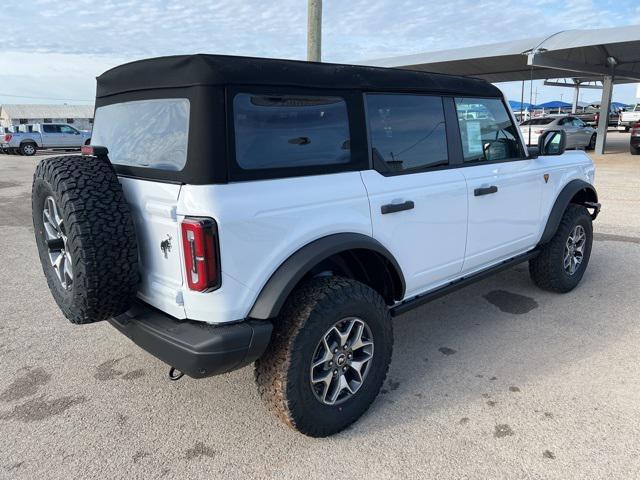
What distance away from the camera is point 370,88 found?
112 inches

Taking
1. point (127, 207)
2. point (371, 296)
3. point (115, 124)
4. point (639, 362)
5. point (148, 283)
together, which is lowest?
point (639, 362)

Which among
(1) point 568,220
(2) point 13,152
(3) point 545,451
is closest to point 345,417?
(3) point 545,451

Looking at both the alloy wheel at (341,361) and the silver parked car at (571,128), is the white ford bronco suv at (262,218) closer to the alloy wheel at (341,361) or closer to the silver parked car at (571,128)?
the alloy wheel at (341,361)

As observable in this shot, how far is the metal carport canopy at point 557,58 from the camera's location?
15.2 m

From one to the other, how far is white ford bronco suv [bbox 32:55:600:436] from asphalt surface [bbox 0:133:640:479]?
317 mm

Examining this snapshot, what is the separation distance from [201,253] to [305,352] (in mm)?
718

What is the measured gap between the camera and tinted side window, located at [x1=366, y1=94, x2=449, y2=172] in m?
2.90

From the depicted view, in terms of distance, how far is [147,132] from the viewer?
8.53 ft

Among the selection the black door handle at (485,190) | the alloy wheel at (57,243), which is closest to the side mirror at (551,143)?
the black door handle at (485,190)

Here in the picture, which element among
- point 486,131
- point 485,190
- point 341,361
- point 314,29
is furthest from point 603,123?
point 341,361

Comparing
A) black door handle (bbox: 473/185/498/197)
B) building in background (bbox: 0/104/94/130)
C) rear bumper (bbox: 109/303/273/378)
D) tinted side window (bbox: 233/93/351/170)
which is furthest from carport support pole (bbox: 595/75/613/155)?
building in background (bbox: 0/104/94/130)

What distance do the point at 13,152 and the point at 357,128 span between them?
27.5m

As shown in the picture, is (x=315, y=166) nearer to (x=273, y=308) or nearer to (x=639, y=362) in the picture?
(x=273, y=308)

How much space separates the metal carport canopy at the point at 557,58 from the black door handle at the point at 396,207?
13.7 metres
